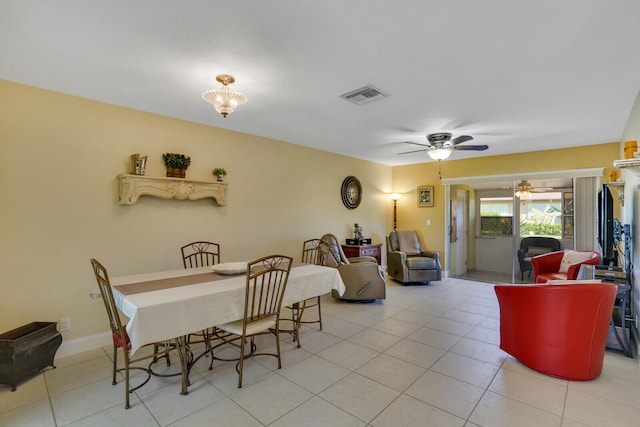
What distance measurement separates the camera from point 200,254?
149 inches

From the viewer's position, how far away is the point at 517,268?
6012 millimetres

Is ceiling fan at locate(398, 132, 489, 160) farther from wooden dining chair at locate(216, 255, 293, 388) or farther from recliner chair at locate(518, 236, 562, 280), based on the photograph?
recliner chair at locate(518, 236, 562, 280)

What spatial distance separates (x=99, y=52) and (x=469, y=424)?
144 inches

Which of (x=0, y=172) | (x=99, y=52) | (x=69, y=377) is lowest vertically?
(x=69, y=377)

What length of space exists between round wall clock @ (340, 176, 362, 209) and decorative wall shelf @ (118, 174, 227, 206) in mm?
2667

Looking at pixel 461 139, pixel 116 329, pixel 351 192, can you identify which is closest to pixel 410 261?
pixel 351 192

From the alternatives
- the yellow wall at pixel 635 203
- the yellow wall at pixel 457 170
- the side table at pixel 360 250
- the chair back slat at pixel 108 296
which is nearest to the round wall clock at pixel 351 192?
the side table at pixel 360 250

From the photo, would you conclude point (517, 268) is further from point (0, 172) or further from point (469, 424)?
point (0, 172)

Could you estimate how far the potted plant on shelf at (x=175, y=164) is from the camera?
3.56 meters

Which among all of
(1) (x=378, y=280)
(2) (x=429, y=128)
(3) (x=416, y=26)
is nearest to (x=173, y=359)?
(1) (x=378, y=280)

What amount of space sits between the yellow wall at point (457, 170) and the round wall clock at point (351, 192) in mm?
1403

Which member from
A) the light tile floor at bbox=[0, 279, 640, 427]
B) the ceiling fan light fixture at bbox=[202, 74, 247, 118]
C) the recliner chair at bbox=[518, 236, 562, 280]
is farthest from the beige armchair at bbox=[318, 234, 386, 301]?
the recliner chair at bbox=[518, 236, 562, 280]

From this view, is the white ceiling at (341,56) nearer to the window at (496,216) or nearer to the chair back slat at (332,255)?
the chair back slat at (332,255)

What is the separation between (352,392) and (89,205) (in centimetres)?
308
